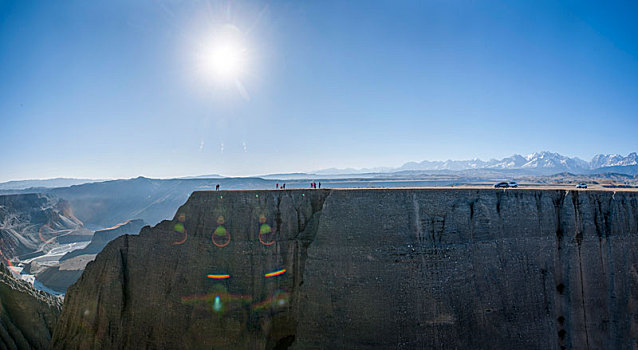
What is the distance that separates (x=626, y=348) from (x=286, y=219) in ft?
71.3

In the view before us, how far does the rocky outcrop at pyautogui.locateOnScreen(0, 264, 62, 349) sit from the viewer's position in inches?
1101

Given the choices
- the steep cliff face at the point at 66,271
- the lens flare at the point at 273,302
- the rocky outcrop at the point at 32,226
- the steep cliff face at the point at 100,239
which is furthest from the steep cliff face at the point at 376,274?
the rocky outcrop at the point at 32,226

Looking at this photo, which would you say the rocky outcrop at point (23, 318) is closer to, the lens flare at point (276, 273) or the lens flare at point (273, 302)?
the lens flare at point (273, 302)

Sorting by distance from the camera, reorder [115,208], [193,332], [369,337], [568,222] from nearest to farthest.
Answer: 1. [369,337]
2. [193,332]
3. [568,222]
4. [115,208]

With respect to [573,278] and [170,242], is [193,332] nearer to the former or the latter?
[170,242]

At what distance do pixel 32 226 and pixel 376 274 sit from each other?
130215mm

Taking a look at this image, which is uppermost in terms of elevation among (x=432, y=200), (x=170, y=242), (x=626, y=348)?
(x=432, y=200)

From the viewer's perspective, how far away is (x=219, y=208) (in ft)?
69.3

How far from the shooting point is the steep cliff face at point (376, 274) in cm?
1795

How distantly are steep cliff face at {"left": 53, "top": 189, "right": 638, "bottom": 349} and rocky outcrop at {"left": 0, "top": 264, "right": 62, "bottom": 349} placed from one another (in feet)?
35.7

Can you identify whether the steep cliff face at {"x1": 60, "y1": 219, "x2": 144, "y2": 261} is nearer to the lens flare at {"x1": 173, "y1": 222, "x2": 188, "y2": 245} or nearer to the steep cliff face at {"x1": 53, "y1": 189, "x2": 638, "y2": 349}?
the lens flare at {"x1": 173, "y1": 222, "x2": 188, "y2": 245}

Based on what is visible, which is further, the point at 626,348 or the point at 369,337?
the point at 626,348

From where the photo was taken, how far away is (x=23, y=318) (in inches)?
1182

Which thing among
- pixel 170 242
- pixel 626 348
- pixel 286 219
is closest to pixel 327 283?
pixel 286 219
